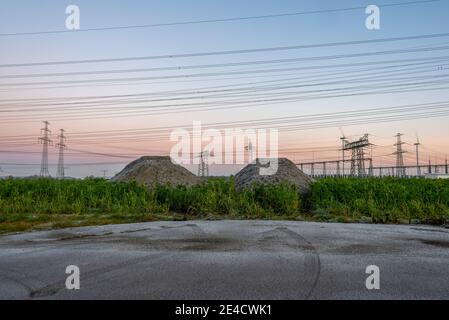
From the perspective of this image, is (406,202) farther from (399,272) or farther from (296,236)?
(399,272)

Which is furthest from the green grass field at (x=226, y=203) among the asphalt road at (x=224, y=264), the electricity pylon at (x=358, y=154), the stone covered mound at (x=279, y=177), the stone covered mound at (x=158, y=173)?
the electricity pylon at (x=358, y=154)

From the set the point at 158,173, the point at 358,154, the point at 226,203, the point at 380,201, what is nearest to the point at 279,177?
the point at 226,203

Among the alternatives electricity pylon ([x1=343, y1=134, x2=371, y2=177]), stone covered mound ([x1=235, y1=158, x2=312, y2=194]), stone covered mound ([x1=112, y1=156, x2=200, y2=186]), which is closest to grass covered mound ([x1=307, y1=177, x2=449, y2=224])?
stone covered mound ([x1=235, y1=158, x2=312, y2=194])

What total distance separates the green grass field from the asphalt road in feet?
13.0

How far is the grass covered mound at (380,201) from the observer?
44.2ft

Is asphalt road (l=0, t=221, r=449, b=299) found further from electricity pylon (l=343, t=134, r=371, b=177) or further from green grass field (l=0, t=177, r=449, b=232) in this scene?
electricity pylon (l=343, t=134, r=371, b=177)

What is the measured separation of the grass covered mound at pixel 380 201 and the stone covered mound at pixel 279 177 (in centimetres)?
84

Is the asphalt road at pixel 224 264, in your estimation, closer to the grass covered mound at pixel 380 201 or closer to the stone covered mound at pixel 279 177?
the grass covered mound at pixel 380 201

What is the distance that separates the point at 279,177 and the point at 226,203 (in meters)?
3.83

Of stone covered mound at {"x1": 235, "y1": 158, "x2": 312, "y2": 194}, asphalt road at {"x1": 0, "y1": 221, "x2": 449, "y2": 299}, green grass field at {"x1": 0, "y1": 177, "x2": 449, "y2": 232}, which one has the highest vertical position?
stone covered mound at {"x1": 235, "y1": 158, "x2": 312, "y2": 194}

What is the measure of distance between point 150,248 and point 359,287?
383 cm

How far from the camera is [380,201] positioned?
15859 millimetres

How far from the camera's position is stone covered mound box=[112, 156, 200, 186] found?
2224 centimetres

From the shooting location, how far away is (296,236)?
28.4 ft
